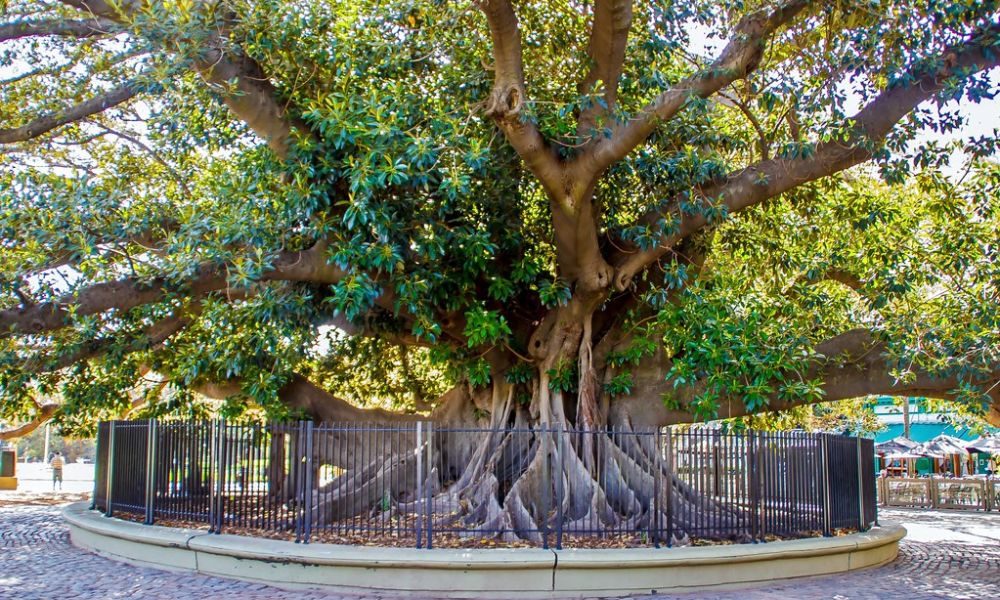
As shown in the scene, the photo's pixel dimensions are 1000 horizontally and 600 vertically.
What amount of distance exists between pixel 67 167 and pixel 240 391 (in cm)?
551

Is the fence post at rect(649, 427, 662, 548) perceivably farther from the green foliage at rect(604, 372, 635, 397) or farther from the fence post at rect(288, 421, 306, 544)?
the fence post at rect(288, 421, 306, 544)

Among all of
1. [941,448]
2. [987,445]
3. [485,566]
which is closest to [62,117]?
[485,566]

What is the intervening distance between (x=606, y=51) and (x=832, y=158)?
11.4 feet

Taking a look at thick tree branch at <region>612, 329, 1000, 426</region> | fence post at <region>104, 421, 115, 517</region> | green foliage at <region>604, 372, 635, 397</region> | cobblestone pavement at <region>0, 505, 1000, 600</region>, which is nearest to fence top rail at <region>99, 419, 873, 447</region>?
fence post at <region>104, 421, 115, 517</region>

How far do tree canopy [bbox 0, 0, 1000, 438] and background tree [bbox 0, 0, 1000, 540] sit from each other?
0.05 meters

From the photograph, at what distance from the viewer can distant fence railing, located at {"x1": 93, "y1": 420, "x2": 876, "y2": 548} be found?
1031 cm

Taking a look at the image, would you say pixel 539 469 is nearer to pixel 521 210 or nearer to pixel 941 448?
pixel 521 210

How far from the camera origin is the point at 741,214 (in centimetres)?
1397

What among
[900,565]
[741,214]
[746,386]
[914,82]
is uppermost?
[914,82]

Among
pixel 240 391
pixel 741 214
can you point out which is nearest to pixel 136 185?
pixel 240 391

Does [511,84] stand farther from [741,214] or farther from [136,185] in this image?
[136,185]

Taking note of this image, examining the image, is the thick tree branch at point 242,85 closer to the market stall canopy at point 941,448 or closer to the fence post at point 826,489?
the fence post at point 826,489

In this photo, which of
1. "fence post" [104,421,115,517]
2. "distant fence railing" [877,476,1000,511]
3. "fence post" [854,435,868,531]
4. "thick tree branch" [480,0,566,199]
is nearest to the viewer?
"thick tree branch" [480,0,566,199]

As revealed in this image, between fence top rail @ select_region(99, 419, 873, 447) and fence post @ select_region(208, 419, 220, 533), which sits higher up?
fence top rail @ select_region(99, 419, 873, 447)
